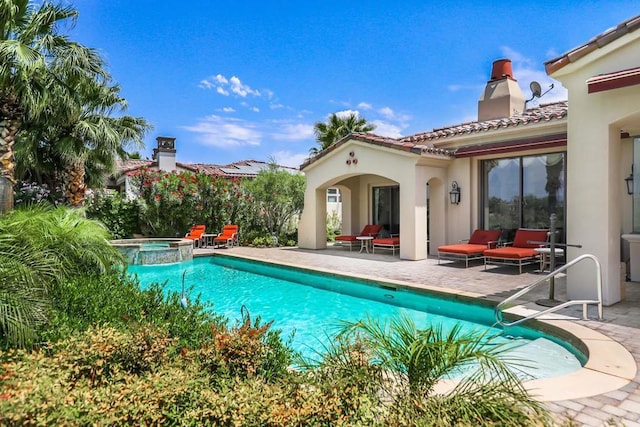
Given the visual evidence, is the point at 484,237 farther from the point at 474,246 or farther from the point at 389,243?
the point at 389,243

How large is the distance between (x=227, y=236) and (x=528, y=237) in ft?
51.9

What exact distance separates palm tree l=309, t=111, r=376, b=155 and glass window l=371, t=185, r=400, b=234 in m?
11.2

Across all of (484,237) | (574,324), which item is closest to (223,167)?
(484,237)

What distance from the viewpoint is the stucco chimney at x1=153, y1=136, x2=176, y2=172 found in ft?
104

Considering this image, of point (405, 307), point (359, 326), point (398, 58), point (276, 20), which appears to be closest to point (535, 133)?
point (405, 307)

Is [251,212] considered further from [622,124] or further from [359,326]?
[359,326]

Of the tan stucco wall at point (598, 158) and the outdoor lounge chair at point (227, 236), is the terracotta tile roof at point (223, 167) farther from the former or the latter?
the tan stucco wall at point (598, 158)

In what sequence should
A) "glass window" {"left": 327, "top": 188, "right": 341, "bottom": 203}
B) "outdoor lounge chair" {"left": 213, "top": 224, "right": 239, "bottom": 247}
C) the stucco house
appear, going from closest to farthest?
1. the stucco house
2. "outdoor lounge chair" {"left": 213, "top": 224, "right": 239, "bottom": 247}
3. "glass window" {"left": 327, "top": 188, "right": 341, "bottom": 203}

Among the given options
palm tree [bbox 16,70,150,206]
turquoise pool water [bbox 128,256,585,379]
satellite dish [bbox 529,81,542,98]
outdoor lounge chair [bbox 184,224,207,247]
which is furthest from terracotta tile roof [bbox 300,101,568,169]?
palm tree [bbox 16,70,150,206]

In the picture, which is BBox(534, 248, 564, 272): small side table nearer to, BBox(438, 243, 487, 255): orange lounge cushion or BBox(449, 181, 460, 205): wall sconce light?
BBox(438, 243, 487, 255): orange lounge cushion

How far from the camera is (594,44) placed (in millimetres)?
8789

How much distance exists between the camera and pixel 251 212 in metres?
25.8

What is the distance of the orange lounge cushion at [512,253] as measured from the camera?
1335 centimetres

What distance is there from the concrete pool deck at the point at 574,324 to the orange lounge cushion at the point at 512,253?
1.83ft
